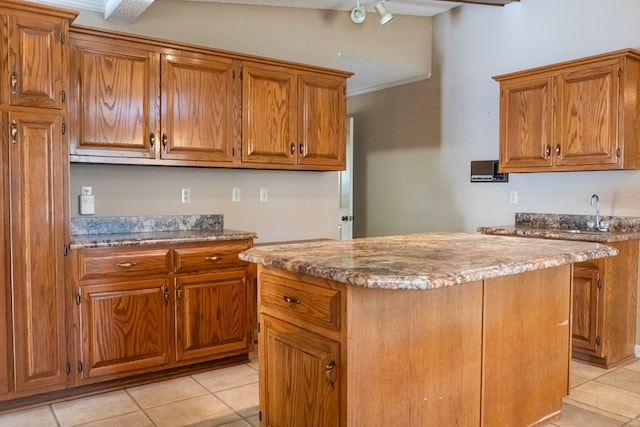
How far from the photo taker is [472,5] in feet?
15.3

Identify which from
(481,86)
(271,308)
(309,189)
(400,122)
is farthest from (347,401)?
(400,122)

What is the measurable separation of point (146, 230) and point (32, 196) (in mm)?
925

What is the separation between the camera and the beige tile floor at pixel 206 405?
2.55 metres

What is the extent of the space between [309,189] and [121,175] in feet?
5.08

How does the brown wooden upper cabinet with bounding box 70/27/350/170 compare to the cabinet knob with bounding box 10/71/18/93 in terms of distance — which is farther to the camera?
the brown wooden upper cabinet with bounding box 70/27/350/170

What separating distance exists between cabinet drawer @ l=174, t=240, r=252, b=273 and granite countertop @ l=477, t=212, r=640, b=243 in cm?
198

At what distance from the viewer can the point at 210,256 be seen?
3.18 m

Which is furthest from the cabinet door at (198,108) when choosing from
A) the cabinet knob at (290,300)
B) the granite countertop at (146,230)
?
the cabinet knob at (290,300)

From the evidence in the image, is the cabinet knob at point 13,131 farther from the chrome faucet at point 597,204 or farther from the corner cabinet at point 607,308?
the chrome faucet at point 597,204

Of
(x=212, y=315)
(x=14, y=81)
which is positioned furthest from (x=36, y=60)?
(x=212, y=315)

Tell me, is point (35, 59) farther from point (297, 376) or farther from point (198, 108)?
point (297, 376)

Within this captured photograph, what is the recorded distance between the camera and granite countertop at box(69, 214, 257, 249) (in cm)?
289

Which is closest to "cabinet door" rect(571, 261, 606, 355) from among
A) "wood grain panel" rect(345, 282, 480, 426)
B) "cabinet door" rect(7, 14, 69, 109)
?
"wood grain panel" rect(345, 282, 480, 426)

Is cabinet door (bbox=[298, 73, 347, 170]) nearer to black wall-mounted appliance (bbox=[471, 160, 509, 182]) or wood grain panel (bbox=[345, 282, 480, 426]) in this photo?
black wall-mounted appliance (bbox=[471, 160, 509, 182])
